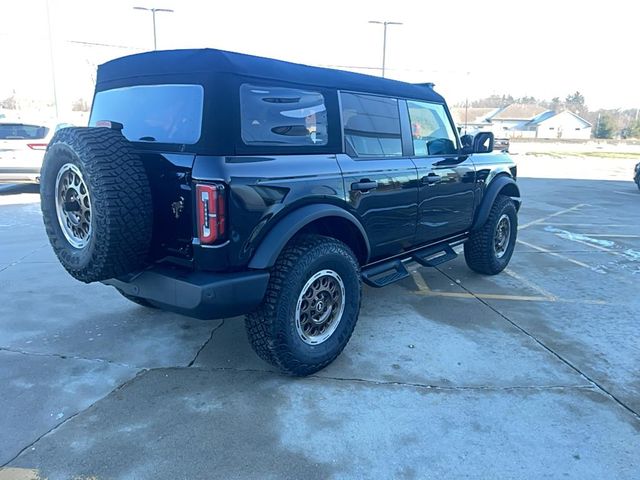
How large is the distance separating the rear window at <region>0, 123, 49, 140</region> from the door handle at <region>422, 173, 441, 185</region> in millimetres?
10098

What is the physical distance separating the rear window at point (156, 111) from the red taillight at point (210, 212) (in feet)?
1.24

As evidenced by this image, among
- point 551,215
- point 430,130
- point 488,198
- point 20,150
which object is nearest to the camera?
point 430,130

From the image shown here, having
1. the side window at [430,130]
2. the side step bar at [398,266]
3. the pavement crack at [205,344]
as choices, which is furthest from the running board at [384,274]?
the pavement crack at [205,344]

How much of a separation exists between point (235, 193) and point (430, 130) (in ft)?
8.41

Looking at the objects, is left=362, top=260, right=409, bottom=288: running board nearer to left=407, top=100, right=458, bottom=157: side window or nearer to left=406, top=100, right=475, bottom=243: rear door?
left=406, top=100, right=475, bottom=243: rear door

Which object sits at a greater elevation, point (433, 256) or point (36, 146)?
point (36, 146)

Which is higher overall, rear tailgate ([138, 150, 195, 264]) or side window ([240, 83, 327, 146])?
side window ([240, 83, 327, 146])

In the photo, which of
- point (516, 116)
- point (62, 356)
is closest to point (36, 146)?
point (62, 356)

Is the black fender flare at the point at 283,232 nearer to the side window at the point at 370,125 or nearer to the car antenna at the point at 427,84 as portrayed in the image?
the side window at the point at 370,125

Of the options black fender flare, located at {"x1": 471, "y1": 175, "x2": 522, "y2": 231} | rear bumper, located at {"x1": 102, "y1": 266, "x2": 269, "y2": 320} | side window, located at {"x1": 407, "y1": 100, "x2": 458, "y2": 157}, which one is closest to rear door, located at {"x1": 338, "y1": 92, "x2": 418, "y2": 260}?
side window, located at {"x1": 407, "y1": 100, "x2": 458, "y2": 157}

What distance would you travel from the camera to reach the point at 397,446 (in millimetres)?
2678

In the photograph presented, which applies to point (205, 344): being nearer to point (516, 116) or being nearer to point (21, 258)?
point (21, 258)

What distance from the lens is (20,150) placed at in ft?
35.8

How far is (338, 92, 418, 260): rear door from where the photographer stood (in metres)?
3.67
